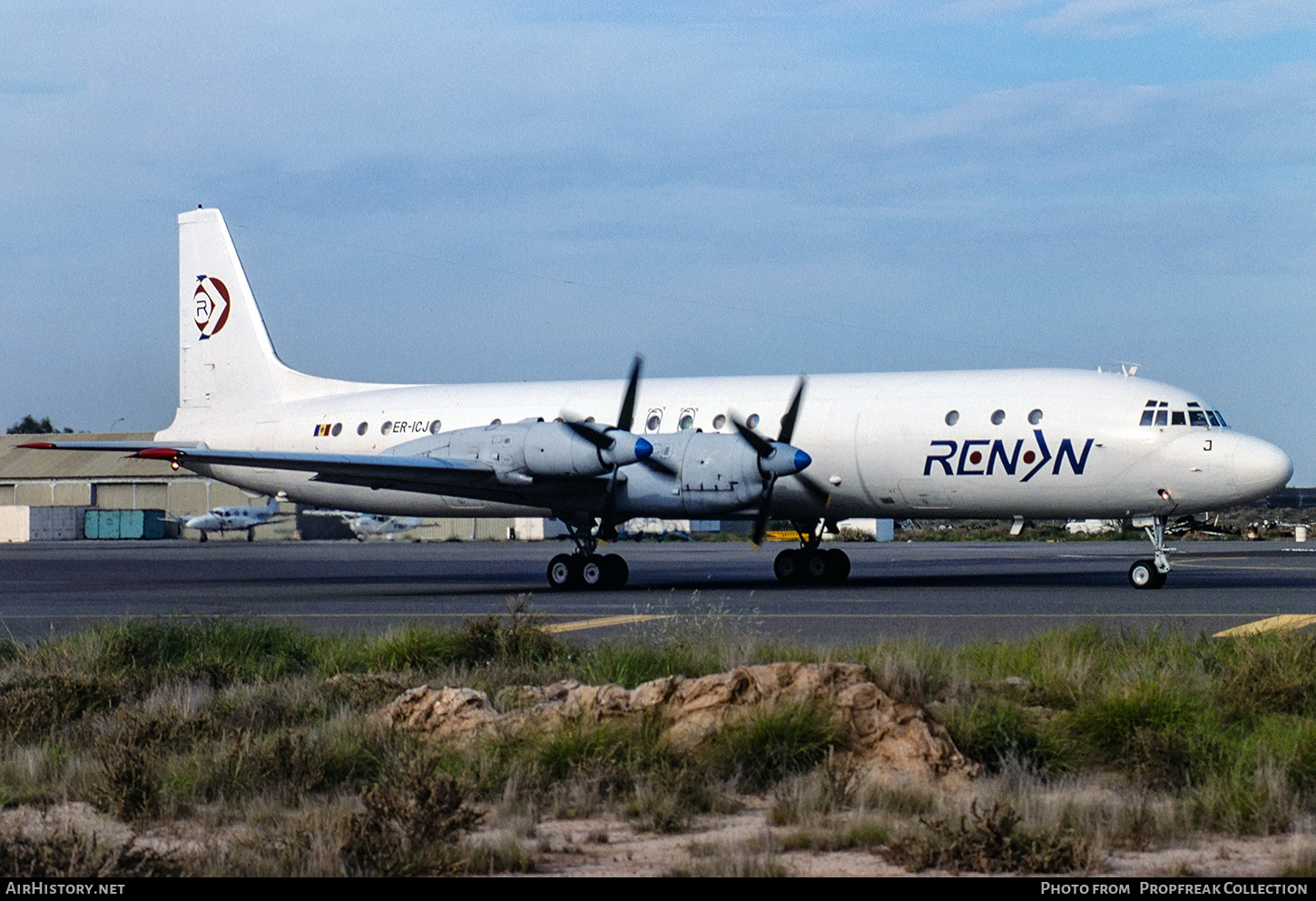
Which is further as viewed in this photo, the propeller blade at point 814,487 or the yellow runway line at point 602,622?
the propeller blade at point 814,487

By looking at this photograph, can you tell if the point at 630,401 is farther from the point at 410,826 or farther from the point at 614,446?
the point at 410,826

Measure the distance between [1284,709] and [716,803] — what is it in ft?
15.1

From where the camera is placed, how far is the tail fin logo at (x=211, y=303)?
1319 inches

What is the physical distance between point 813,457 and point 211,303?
1624 centimetres

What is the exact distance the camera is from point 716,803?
7656 mm

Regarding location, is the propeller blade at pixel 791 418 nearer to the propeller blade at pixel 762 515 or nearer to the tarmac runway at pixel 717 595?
the propeller blade at pixel 762 515

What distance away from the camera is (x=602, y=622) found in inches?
716

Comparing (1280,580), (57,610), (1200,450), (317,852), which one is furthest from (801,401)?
(317,852)

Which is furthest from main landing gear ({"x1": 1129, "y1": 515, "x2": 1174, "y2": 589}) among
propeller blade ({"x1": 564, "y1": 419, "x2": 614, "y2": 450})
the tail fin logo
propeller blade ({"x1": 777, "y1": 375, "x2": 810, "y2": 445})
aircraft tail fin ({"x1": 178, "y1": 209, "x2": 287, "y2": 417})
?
the tail fin logo

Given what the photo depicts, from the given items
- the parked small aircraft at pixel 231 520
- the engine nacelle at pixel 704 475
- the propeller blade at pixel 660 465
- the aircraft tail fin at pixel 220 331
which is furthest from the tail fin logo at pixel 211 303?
the parked small aircraft at pixel 231 520

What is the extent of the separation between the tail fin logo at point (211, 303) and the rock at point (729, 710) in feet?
85.0

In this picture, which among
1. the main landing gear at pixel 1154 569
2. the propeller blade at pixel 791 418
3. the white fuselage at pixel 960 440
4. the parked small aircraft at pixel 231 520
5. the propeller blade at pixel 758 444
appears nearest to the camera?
the white fuselage at pixel 960 440

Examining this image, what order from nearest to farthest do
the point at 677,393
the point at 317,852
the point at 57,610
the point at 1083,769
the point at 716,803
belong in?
the point at 317,852 → the point at 716,803 → the point at 1083,769 → the point at 57,610 → the point at 677,393
